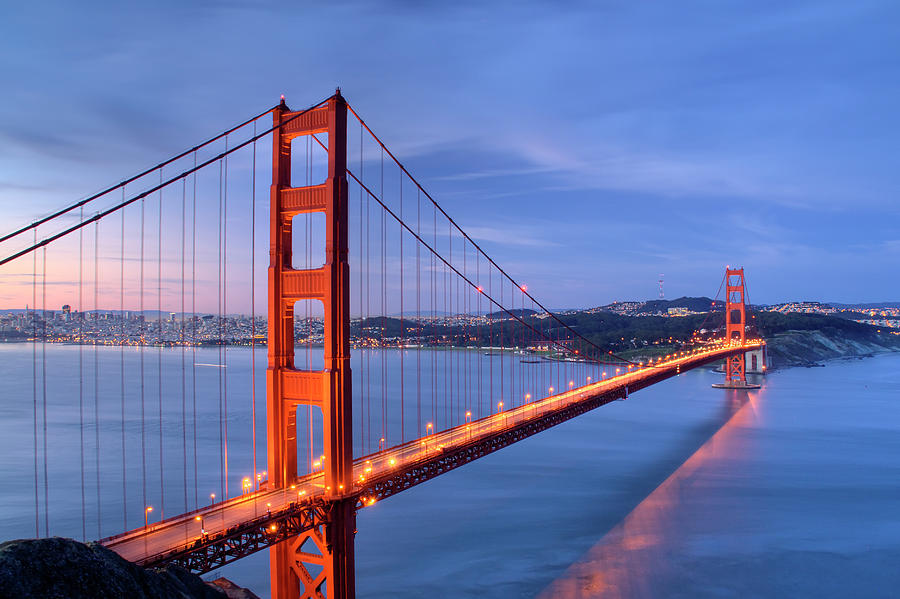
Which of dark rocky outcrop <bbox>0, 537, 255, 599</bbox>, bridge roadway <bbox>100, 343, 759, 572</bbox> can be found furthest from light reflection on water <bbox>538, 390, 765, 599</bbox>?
dark rocky outcrop <bbox>0, 537, 255, 599</bbox>

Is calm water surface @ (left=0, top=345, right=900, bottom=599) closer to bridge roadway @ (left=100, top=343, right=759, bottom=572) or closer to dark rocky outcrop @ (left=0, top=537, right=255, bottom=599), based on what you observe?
bridge roadway @ (left=100, top=343, right=759, bottom=572)

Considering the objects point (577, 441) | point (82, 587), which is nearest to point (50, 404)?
point (577, 441)

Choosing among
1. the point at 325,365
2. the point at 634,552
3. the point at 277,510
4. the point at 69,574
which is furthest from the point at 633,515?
the point at 69,574

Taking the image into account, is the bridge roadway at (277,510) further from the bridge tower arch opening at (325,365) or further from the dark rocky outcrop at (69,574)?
the dark rocky outcrop at (69,574)

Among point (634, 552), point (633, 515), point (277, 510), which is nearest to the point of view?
point (277, 510)

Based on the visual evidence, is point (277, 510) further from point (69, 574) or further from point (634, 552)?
point (634, 552)

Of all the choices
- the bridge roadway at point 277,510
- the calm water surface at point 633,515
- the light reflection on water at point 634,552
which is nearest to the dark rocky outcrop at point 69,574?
the bridge roadway at point 277,510

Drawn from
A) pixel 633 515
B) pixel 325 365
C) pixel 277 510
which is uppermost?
pixel 325 365
